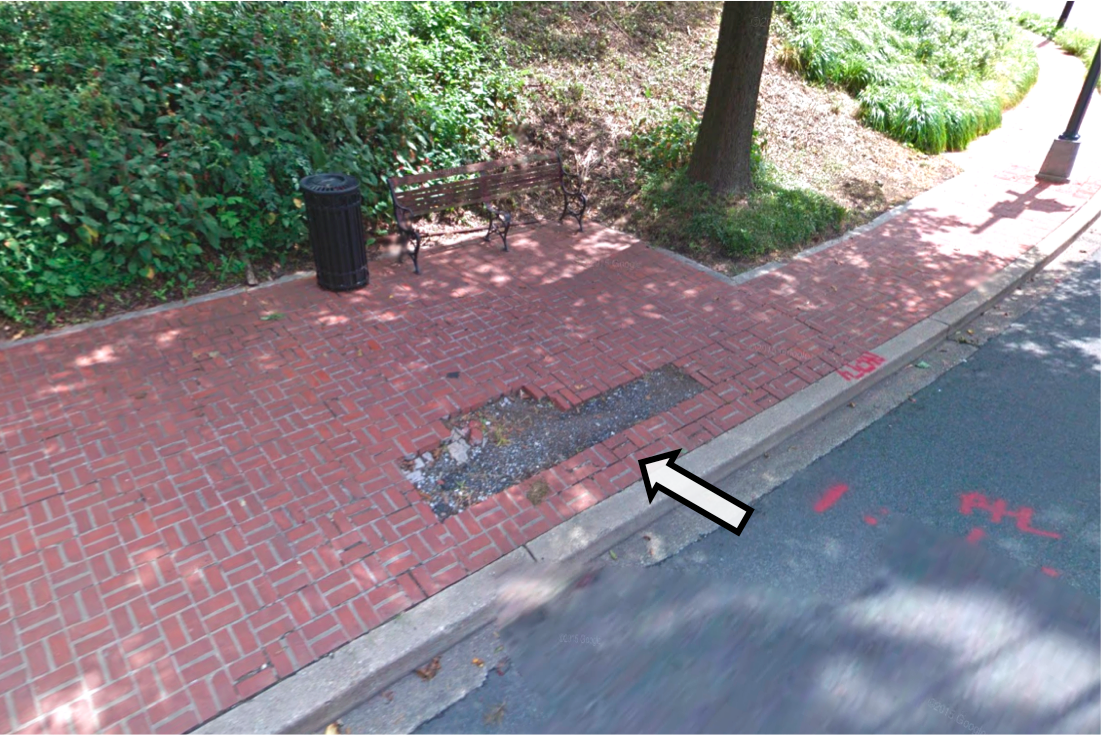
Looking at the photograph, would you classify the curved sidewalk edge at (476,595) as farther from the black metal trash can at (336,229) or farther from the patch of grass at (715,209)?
the black metal trash can at (336,229)

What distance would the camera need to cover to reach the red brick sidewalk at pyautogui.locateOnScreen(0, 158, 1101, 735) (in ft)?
11.2

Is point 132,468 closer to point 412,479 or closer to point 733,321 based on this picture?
point 412,479

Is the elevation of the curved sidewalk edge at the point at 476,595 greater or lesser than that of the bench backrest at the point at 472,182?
lesser

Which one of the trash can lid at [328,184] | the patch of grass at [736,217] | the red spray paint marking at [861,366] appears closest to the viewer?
the red spray paint marking at [861,366]

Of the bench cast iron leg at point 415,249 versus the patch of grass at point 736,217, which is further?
the patch of grass at point 736,217

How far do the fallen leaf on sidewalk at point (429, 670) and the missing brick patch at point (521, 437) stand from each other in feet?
2.95

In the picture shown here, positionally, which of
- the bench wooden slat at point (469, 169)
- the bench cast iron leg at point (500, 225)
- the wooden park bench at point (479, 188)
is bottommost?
the bench cast iron leg at point (500, 225)

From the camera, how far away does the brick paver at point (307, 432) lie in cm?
341

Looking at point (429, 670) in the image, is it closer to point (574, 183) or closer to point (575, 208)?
point (575, 208)

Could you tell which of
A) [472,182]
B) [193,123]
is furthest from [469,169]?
[193,123]

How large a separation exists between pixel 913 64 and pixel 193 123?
12205 millimetres

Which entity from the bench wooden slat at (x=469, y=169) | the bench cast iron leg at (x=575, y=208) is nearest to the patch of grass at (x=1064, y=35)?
the bench cast iron leg at (x=575, y=208)

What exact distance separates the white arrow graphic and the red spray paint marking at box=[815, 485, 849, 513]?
1.42 ft

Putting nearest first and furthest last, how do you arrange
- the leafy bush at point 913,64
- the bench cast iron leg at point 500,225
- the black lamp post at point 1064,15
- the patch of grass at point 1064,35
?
the bench cast iron leg at point 500,225 < the leafy bush at point 913,64 < the patch of grass at point 1064,35 < the black lamp post at point 1064,15
